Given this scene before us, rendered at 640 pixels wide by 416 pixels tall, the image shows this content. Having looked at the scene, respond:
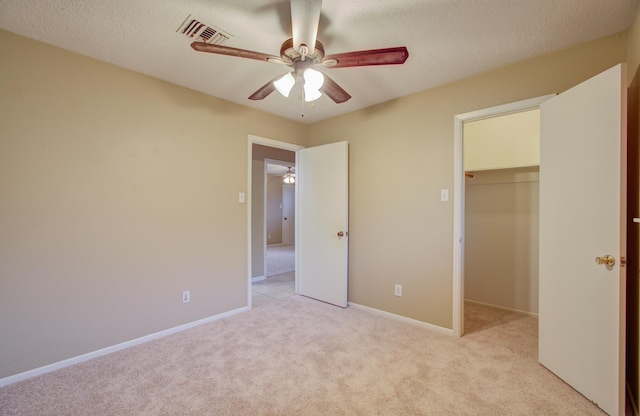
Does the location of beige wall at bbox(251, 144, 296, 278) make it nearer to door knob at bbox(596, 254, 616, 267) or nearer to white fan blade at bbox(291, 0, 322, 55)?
white fan blade at bbox(291, 0, 322, 55)

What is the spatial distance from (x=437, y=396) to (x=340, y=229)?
1.95 metres

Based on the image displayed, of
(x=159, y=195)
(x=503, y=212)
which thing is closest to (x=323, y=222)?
(x=159, y=195)

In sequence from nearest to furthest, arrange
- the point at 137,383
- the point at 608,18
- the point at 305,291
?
1. the point at 608,18
2. the point at 137,383
3. the point at 305,291

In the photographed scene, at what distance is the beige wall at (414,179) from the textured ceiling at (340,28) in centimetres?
20

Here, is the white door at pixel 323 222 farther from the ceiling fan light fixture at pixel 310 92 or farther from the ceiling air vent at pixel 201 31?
the ceiling air vent at pixel 201 31

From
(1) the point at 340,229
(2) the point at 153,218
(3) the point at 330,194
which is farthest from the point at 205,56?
(1) the point at 340,229

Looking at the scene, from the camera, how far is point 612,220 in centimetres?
156

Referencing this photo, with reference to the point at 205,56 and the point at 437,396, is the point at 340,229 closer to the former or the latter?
the point at 437,396

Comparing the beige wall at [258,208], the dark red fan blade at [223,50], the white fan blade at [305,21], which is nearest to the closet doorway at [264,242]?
the beige wall at [258,208]

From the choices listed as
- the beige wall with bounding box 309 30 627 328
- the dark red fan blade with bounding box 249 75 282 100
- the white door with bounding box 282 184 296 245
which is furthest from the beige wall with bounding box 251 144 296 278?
the white door with bounding box 282 184 296 245

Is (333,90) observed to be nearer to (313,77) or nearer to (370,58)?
(313,77)

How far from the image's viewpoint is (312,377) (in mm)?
1913

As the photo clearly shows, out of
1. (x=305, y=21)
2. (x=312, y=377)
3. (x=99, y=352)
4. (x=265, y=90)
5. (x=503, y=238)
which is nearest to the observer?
(x=305, y=21)

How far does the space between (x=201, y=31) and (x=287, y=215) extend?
25.7 ft
